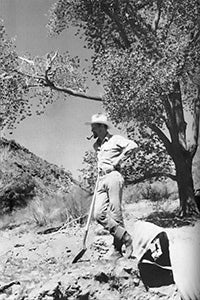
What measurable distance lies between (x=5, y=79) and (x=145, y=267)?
4996 mm

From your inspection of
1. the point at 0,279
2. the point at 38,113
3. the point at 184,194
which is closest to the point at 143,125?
the point at 184,194

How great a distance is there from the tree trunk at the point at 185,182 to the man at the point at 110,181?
324cm

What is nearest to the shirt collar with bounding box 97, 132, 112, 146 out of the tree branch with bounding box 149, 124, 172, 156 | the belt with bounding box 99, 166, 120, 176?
the belt with bounding box 99, 166, 120, 176

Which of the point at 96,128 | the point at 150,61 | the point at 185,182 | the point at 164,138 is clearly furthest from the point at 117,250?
the point at 164,138

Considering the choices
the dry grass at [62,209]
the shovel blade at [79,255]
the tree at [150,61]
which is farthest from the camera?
the dry grass at [62,209]

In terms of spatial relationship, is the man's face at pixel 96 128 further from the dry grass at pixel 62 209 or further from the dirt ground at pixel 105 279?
the dry grass at pixel 62 209

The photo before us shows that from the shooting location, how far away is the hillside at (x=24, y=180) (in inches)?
329

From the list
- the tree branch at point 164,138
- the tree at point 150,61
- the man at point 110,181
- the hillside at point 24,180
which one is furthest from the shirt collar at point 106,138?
the hillside at point 24,180

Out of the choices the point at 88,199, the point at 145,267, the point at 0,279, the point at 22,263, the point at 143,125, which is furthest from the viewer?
the point at 88,199

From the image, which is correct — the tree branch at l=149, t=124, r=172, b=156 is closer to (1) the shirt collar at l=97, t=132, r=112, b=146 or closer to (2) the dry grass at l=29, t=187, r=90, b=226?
(2) the dry grass at l=29, t=187, r=90, b=226

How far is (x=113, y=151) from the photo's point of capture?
11.5 feet

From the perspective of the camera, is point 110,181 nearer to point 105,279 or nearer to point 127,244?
point 127,244

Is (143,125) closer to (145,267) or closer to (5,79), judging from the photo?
(5,79)

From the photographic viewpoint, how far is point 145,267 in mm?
2965
